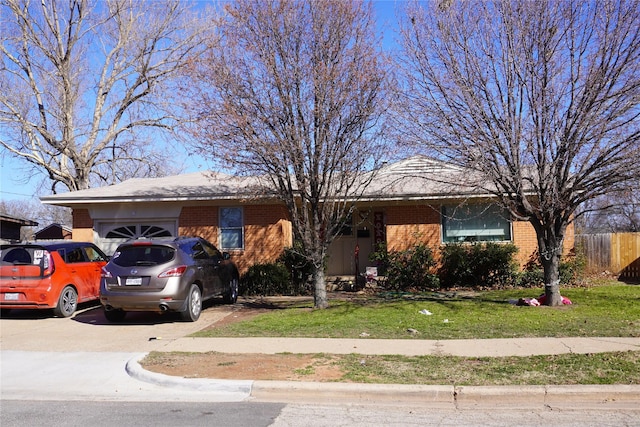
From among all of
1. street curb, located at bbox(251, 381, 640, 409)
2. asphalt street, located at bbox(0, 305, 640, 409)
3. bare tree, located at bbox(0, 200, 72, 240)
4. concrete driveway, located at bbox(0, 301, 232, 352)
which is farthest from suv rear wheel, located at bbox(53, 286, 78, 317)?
bare tree, located at bbox(0, 200, 72, 240)

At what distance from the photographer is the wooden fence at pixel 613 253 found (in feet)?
54.8

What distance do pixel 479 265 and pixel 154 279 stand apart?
29.3 ft

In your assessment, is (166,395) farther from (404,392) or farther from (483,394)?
(483,394)

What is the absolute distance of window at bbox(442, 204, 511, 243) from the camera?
15.9 meters

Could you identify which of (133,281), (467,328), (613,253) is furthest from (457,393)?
(613,253)

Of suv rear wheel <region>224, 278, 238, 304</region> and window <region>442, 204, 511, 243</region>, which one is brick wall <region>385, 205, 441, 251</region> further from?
suv rear wheel <region>224, 278, 238, 304</region>

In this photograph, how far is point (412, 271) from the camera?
1532 centimetres

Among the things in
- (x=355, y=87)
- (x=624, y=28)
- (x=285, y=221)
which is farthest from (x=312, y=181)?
(x=624, y=28)

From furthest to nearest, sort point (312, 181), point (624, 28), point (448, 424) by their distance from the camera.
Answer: point (312, 181), point (624, 28), point (448, 424)

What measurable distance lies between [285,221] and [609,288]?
8.90 meters

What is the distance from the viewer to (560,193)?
10.6 meters

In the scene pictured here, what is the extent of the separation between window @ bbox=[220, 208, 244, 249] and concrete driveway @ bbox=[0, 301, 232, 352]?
3.37m

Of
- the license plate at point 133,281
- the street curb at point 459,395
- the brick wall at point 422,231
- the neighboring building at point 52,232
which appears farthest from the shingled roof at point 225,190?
the neighboring building at point 52,232

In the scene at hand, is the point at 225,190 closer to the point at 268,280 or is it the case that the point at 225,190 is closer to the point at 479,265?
the point at 268,280
